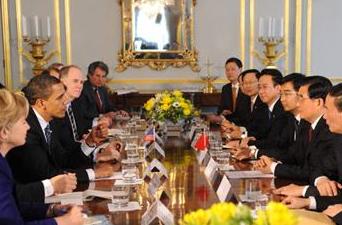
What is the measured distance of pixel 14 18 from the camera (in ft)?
21.9

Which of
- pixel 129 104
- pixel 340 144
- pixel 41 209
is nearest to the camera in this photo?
pixel 41 209

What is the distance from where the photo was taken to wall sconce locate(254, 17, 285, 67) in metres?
6.75

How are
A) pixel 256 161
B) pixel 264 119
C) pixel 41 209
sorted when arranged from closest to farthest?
pixel 41 209 → pixel 256 161 → pixel 264 119

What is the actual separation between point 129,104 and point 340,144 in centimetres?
432

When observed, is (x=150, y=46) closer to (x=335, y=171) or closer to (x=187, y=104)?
(x=187, y=104)

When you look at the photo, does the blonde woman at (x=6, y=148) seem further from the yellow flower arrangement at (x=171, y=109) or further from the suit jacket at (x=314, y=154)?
the yellow flower arrangement at (x=171, y=109)

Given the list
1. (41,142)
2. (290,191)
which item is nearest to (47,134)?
(41,142)

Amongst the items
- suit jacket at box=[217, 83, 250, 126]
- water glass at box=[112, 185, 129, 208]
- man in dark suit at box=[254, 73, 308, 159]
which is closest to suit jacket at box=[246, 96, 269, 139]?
suit jacket at box=[217, 83, 250, 126]

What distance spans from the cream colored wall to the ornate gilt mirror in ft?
0.34

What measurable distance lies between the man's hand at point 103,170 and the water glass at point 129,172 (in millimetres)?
75

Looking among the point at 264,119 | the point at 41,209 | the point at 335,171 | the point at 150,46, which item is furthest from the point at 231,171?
the point at 150,46

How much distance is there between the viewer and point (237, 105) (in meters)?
5.48

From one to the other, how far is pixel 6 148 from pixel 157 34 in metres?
5.25

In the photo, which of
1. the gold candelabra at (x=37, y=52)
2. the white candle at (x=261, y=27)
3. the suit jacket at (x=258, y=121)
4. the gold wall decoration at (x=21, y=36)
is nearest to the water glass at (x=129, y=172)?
the suit jacket at (x=258, y=121)
